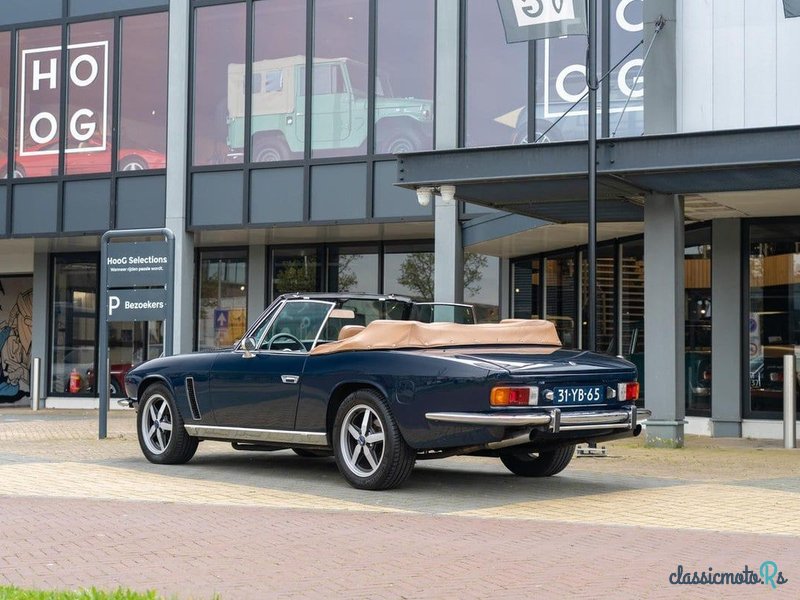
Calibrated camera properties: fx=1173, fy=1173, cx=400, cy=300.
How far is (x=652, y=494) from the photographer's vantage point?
9039mm

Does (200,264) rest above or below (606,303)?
above

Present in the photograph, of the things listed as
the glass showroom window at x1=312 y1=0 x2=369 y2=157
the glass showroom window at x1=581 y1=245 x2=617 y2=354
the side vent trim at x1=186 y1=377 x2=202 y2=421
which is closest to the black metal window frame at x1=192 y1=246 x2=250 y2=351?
the glass showroom window at x1=312 y1=0 x2=369 y2=157

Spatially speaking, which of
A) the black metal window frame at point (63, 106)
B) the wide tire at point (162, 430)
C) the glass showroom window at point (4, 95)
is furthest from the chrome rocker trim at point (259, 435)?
the glass showroom window at point (4, 95)

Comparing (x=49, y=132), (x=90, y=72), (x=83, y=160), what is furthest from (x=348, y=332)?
(x=49, y=132)

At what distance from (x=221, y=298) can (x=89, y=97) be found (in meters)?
4.66

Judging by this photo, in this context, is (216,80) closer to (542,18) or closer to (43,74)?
(43,74)

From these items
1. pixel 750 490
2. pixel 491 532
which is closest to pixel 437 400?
pixel 491 532

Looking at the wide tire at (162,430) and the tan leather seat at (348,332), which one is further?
the wide tire at (162,430)

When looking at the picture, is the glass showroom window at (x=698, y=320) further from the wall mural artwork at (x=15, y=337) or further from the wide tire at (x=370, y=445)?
the wall mural artwork at (x=15, y=337)

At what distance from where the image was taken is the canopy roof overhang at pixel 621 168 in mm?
11781

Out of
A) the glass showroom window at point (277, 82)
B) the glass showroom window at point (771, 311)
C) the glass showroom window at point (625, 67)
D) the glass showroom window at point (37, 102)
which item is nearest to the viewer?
the glass showroom window at point (771, 311)

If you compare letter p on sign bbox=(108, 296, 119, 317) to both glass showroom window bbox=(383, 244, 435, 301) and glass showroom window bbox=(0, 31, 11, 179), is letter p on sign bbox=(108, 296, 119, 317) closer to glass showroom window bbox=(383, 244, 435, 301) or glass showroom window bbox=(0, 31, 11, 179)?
glass showroom window bbox=(383, 244, 435, 301)

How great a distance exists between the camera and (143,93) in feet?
72.1

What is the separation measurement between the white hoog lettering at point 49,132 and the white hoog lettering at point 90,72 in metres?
0.89
